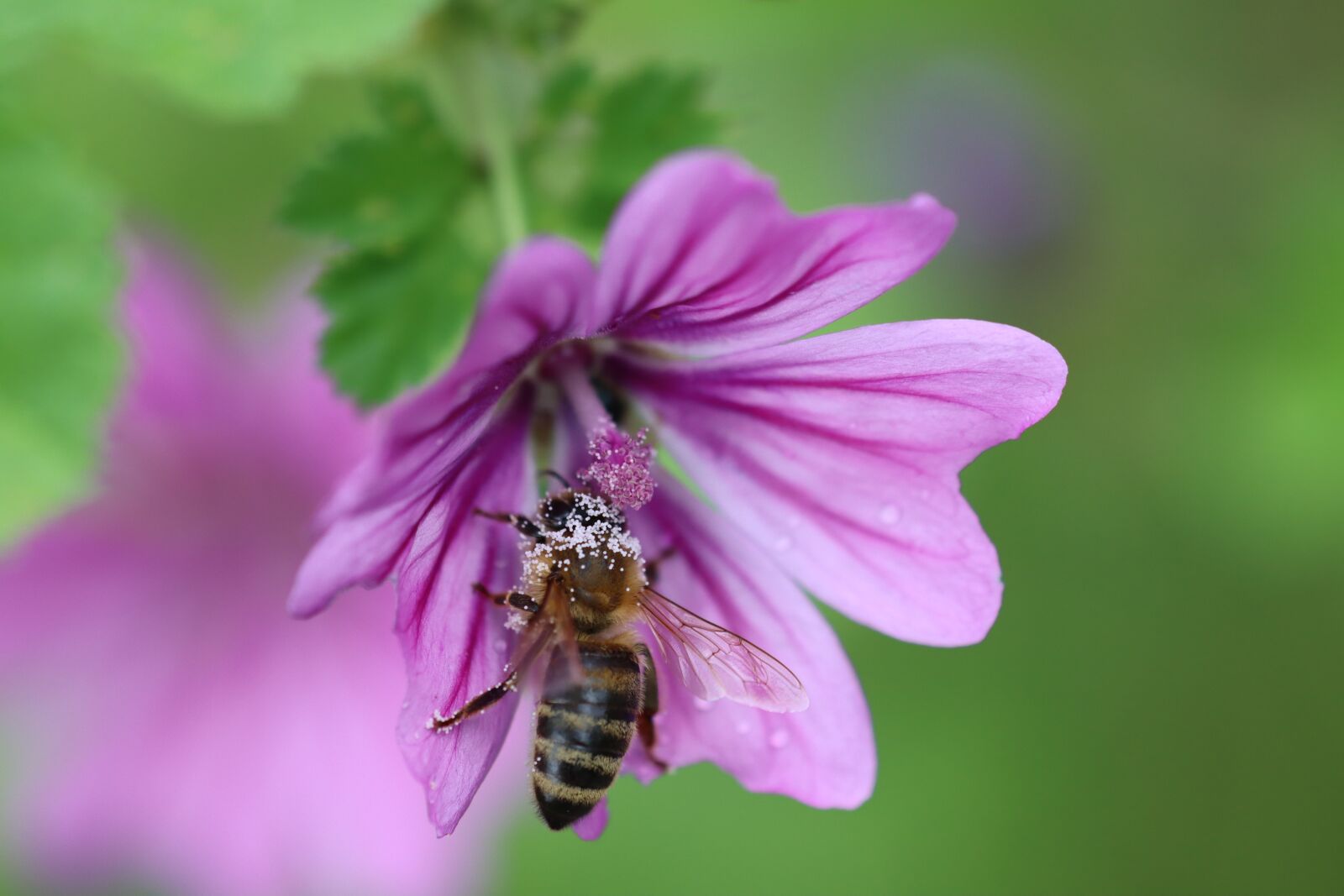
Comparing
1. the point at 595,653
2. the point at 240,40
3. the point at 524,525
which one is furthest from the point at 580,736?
the point at 240,40

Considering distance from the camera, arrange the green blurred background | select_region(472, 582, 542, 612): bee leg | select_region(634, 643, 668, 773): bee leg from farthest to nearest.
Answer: the green blurred background
select_region(634, 643, 668, 773): bee leg
select_region(472, 582, 542, 612): bee leg

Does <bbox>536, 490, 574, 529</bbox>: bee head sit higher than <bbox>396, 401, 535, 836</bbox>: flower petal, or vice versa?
<bbox>536, 490, 574, 529</bbox>: bee head

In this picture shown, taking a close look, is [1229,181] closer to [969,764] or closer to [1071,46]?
[1071,46]

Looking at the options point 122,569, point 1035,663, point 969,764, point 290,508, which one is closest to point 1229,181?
point 1035,663

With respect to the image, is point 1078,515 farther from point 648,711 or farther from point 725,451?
point 648,711

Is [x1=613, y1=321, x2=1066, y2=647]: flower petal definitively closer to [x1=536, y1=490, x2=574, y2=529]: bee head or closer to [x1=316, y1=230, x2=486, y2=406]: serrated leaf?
[x1=536, y1=490, x2=574, y2=529]: bee head

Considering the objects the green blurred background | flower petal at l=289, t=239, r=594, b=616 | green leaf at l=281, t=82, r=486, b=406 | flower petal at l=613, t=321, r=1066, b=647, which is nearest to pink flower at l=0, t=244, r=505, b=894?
the green blurred background
